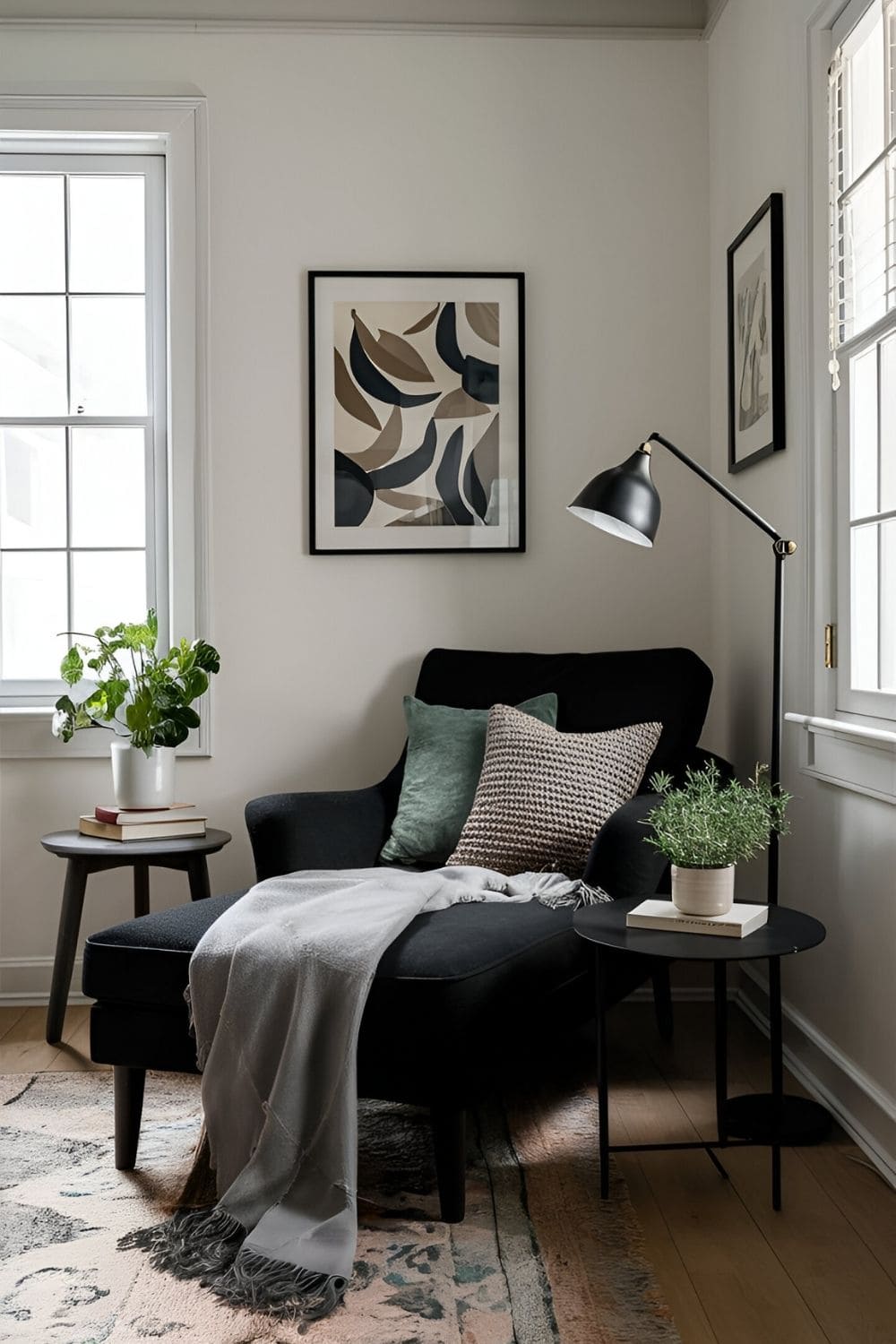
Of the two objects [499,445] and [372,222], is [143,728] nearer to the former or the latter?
[499,445]

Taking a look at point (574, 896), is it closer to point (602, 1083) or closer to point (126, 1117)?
point (602, 1083)

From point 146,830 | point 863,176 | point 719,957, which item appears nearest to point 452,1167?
point 719,957

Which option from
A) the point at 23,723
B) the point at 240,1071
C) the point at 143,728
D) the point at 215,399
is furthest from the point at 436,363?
the point at 240,1071

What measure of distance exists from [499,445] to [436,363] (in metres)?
0.30

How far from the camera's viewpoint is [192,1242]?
2.00 meters

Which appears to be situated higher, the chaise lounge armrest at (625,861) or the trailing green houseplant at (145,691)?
the trailing green houseplant at (145,691)

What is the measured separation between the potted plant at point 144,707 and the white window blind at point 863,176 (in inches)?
70.2

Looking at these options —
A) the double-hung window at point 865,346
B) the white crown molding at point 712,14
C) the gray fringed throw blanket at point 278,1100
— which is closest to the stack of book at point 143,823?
the gray fringed throw blanket at point 278,1100

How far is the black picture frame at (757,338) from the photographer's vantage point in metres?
2.84

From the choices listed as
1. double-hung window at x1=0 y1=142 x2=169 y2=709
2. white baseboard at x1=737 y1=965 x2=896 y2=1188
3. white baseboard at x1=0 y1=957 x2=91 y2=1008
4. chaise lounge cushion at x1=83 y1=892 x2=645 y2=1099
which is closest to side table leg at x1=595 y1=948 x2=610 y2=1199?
chaise lounge cushion at x1=83 y1=892 x2=645 y2=1099

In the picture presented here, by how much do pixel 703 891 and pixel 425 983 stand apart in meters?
0.51

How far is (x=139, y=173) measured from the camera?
3.58 m

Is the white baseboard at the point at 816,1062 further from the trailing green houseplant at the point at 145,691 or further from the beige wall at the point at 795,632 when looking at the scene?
the trailing green houseplant at the point at 145,691

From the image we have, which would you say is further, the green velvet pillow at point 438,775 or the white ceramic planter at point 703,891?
the green velvet pillow at point 438,775
